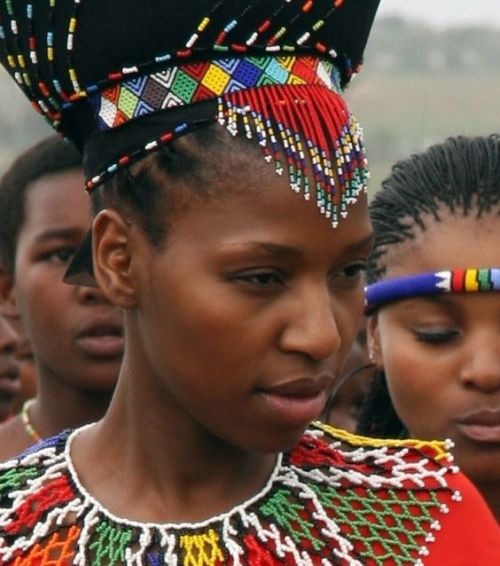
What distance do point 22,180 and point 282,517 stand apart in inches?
127

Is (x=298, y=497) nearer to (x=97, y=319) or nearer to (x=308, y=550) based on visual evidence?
(x=308, y=550)

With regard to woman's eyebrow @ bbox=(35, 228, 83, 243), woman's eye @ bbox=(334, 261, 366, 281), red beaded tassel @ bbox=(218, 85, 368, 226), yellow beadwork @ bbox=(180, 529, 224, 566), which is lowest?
yellow beadwork @ bbox=(180, 529, 224, 566)

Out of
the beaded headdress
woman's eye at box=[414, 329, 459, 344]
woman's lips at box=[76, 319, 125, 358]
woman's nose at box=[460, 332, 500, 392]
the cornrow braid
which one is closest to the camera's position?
the beaded headdress

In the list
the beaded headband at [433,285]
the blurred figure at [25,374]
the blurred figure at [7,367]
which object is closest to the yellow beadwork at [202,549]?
the beaded headband at [433,285]

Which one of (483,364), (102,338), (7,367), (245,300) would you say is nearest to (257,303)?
(245,300)

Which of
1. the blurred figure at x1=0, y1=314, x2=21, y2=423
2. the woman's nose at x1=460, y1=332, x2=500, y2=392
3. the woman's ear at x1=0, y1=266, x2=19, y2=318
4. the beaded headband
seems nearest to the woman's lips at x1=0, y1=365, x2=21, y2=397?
the blurred figure at x1=0, y1=314, x2=21, y2=423

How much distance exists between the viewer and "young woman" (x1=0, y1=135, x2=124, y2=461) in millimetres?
6277

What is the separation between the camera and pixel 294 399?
352 cm

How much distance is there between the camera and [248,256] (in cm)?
349

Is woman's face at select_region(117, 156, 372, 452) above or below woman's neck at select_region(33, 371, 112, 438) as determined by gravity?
above

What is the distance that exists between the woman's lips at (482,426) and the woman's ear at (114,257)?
1455 millimetres

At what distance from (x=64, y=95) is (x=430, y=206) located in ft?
5.54

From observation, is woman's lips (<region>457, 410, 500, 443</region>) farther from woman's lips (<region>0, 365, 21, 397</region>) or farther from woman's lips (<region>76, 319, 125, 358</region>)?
woman's lips (<region>0, 365, 21, 397</region>)

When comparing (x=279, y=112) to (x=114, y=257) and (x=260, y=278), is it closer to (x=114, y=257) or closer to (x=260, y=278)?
(x=260, y=278)
